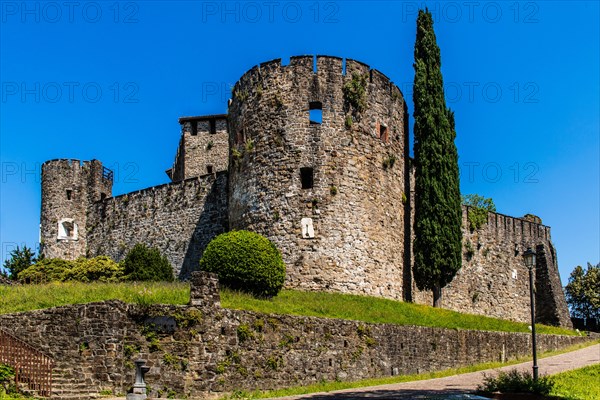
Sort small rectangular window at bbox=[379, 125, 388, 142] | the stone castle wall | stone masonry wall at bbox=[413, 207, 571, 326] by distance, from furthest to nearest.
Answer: the stone castle wall, stone masonry wall at bbox=[413, 207, 571, 326], small rectangular window at bbox=[379, 125, 388, 142]

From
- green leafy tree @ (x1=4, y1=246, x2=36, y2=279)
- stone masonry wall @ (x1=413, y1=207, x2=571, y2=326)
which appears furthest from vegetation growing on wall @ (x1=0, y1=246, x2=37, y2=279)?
stone masonry wall @ (x1=413, y1=207, x2=571, y2=326)

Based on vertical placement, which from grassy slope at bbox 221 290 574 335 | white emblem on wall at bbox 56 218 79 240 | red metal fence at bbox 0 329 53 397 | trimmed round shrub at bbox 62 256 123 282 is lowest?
red metal fence at bbox 0 329 53 397

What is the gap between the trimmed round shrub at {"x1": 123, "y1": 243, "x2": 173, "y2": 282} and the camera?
111 ft

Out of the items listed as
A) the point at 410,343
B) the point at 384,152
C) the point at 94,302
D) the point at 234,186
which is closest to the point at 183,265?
the point at 234,186

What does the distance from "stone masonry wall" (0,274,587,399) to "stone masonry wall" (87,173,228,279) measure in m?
14.0

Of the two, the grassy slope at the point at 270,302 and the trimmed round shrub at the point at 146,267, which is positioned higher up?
the trimmed round shrub at the point at 146,267

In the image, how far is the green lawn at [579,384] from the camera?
18297 millimetres

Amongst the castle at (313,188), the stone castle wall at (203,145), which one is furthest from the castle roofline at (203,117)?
the castle at (313,188)

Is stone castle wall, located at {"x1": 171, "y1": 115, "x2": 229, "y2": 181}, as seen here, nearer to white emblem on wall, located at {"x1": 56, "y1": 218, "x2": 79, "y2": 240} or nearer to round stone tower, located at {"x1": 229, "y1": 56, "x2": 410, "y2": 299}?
white emblem on wall, located at {"x1": 56, "y1": 218, "x2": 79, "y2": 240}

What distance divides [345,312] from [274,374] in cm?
Answer: 467

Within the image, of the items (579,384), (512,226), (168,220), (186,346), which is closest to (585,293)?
(512,226)

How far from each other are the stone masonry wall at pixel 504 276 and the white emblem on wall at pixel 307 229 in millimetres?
12089

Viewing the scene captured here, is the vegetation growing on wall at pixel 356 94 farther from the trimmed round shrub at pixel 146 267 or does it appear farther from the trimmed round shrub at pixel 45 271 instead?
the trimmed round shrub at pixel 45 271

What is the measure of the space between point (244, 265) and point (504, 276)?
22.7m
